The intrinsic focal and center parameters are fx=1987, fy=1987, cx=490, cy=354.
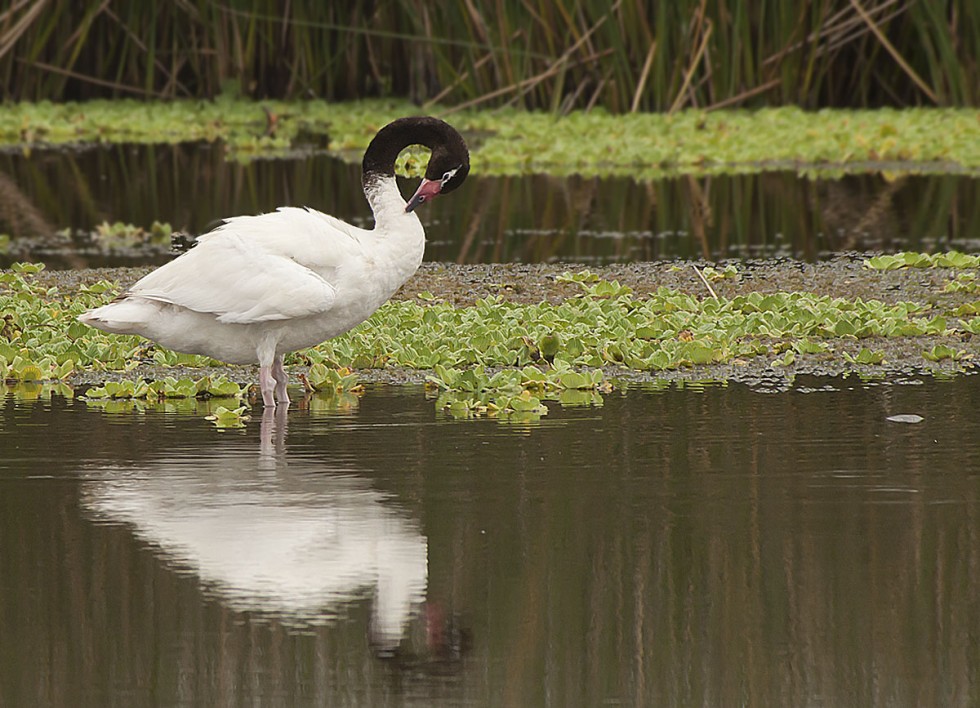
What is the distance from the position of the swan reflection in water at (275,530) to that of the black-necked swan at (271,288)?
0.75 m

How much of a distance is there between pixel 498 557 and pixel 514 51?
17845 millimetres

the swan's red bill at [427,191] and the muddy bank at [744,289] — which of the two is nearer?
the swan's red bill at [427,191]

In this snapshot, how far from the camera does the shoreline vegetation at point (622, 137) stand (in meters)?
20.3

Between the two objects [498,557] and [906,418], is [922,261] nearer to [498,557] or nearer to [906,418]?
[906,418]

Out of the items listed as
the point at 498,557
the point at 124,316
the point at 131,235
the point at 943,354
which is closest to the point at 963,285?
the point at 943,354

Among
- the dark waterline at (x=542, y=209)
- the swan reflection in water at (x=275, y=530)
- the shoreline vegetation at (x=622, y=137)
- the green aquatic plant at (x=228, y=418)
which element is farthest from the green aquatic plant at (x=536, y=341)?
the shoreline vegetation at (x=622, y=137)

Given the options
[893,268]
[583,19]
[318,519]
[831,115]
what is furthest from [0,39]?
[318,519]

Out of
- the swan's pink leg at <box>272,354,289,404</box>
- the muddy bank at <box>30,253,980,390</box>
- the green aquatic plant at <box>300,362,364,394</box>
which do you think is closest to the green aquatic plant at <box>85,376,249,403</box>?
the swan's pink leg at <box>272,354,289,404</box>

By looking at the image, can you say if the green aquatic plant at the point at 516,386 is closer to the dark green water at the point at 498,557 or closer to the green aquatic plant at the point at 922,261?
the dark green water at the point at 498,557

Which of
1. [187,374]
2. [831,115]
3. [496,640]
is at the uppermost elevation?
[831,115]

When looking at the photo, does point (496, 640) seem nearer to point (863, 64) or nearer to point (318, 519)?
point (318, 519)

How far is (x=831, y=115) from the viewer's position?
886 inches

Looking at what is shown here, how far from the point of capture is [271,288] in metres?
8.01

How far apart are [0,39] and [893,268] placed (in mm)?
15844
